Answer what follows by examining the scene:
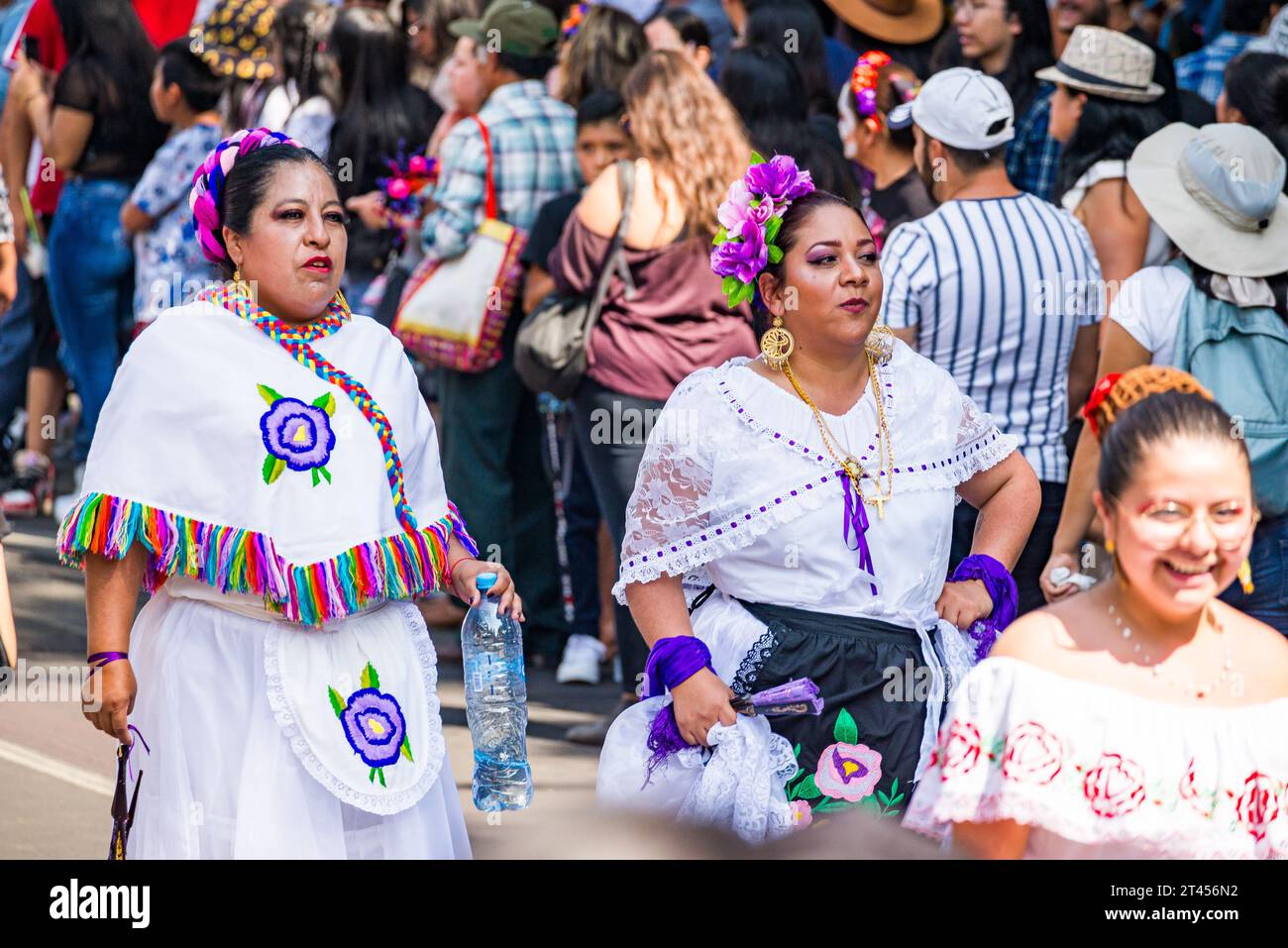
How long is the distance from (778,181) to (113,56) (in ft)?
20.4

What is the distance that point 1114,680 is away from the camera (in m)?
3.25

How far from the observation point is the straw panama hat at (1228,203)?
5.42 metres

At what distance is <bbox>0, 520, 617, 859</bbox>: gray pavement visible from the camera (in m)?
5.81

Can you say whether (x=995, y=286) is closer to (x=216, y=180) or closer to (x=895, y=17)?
(x=216, y=180)

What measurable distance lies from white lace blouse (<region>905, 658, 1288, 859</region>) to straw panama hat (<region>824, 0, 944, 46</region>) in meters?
6.30

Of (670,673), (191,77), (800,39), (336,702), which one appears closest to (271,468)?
(336,702)

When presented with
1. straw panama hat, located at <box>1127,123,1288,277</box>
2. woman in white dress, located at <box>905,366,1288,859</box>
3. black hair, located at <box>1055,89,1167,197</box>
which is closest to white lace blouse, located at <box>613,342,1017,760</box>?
woman in white dress, located at <box>905,366,1288,859</box>

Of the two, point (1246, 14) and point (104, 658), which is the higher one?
point (1246, 14)

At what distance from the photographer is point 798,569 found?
13.6 ft

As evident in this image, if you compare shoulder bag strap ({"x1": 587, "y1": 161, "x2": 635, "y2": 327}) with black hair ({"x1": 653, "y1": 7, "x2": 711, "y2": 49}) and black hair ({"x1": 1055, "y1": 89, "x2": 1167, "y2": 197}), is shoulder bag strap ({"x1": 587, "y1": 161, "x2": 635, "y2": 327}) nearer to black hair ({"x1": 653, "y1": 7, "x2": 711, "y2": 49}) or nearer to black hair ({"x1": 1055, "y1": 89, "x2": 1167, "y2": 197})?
black hair ({"x1": 1055, "y1": 89, "x2": 1167, "y2": 197})

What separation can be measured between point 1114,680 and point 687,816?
1114 mm

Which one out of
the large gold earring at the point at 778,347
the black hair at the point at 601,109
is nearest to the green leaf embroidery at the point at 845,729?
the large gold earring at the point at 778,347

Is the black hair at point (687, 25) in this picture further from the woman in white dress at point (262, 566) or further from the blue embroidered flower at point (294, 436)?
the blue embroidered flower at point (294, 436)

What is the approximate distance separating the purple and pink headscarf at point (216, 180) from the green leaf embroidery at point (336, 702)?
1004mm
